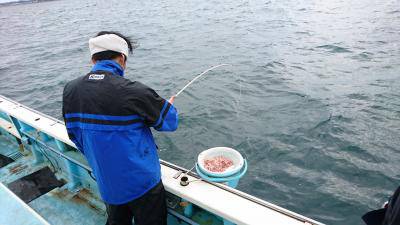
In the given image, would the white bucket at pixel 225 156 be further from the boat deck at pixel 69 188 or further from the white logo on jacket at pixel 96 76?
the white logo on jacket at pixel 96 76

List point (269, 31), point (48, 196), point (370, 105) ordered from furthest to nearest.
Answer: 1. point (269, 31)
2. point (370, 105)
3. point (48, 196)

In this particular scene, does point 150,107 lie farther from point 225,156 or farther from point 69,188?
point 69,188

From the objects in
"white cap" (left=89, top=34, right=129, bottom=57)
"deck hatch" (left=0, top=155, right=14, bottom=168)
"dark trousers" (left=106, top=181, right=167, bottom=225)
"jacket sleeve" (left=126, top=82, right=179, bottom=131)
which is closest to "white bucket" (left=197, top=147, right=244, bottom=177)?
"dark trousers" (left=106, top=181, right=167, bottom=225)

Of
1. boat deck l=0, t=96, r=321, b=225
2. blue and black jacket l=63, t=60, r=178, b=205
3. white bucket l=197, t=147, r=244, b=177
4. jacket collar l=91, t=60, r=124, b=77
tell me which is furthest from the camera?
white bucket l=197, t=147, r=244, b=177

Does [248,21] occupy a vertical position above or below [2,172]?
below

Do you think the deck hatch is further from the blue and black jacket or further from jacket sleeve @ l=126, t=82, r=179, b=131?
jacket sleeve @ l=126, t=82, r=179, b=131

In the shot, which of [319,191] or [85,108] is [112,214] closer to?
[85,108]

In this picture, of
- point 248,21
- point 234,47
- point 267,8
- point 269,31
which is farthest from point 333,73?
point 267,8

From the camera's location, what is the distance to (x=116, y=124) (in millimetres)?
2080

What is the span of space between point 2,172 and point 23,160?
30cm

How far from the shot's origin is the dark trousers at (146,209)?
95.4 inches

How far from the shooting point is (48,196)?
12.7 feet

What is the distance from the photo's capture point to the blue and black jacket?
2.06m

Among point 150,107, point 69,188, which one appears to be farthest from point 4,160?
point 150,107
